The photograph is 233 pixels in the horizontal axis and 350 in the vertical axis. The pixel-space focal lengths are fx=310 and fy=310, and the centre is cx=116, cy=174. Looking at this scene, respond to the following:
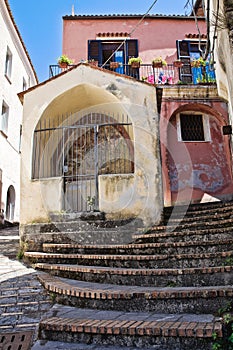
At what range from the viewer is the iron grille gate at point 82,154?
786 cm

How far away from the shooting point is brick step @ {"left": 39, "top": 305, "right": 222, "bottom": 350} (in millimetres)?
2482

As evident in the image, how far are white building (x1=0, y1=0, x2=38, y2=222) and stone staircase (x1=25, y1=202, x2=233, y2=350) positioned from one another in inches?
364

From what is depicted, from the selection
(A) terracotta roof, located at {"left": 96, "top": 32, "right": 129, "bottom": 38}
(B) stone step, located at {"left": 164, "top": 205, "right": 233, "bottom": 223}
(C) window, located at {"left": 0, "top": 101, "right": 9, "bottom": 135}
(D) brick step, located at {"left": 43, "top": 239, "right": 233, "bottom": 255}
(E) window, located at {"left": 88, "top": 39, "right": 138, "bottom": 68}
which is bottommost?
(D) brick step, located at {"left": 43, "top": 239, "right": 233, "bottom": 255}

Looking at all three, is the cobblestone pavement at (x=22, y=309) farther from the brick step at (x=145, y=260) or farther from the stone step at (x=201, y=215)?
the stone step at (x=201, y=215)

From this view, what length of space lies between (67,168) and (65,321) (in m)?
6.77

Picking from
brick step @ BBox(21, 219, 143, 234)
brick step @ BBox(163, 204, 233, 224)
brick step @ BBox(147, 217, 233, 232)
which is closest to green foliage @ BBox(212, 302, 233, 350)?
brick step @ BBox(147, 217, 233, 232)

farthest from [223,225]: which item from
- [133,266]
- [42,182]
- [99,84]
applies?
[99,84]

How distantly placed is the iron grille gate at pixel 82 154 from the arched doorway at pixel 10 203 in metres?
6.57

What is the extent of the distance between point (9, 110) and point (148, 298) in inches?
534

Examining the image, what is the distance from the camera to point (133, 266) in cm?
456

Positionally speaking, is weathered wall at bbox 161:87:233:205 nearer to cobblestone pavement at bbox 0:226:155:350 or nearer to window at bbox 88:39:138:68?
window at bbox 88:39:138:68

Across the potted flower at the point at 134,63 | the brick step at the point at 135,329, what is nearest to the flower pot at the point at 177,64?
the potted flower at the point at 134,63

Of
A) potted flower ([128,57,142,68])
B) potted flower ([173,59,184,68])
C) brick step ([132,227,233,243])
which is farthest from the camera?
potted flower ([173,59,184,68])

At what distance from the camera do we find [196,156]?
11375mm
